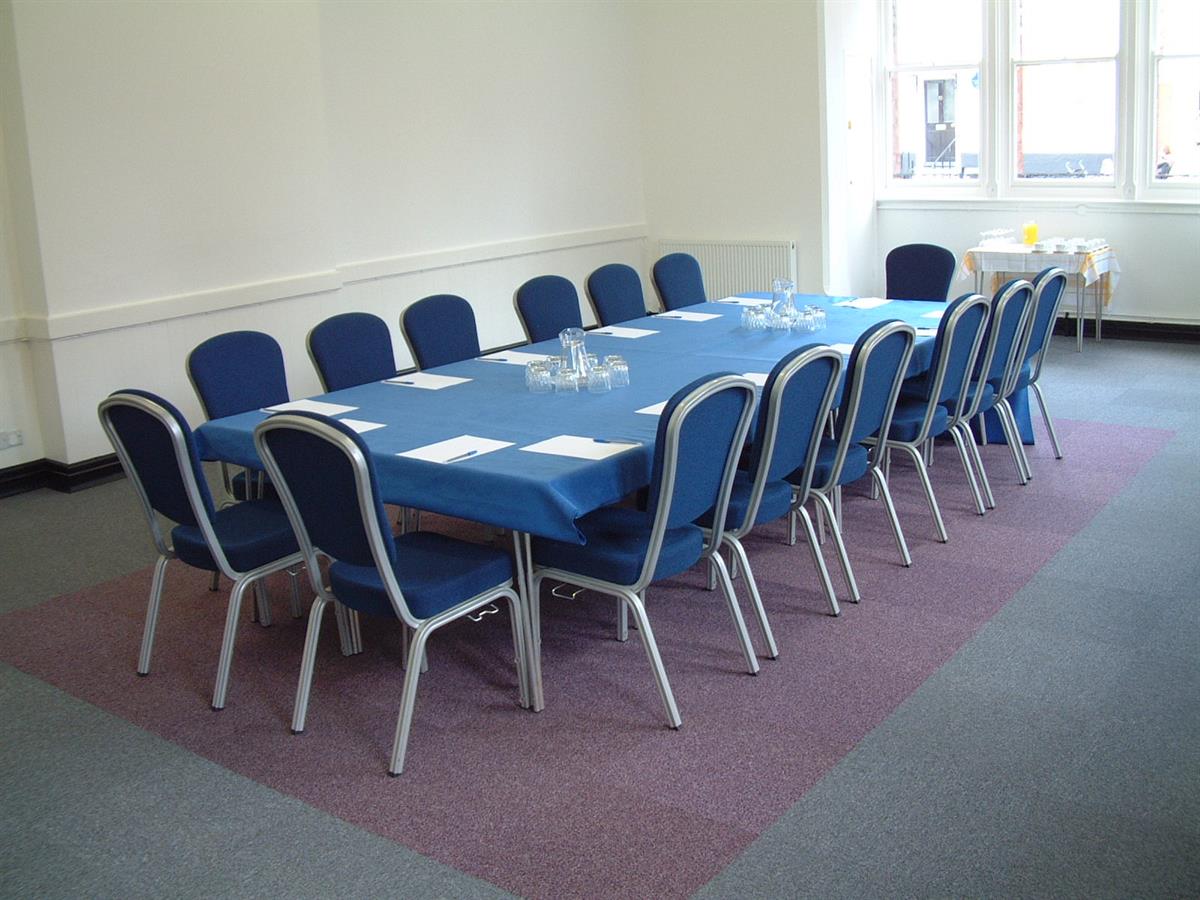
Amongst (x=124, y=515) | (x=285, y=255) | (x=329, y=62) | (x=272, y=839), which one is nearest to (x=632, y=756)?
(x=272, y=839)

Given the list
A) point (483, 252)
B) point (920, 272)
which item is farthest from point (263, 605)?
point (483, 252)

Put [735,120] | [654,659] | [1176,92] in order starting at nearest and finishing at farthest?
[654,659]
[1176,92]
[735,120]

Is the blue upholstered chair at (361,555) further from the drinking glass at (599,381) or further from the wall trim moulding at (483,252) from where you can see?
the wall trim moulding at (483,252)

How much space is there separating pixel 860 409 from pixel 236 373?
2276mm

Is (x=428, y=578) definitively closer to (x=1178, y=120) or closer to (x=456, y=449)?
(x=456, y=449)

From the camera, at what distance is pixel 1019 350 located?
544 centimetres

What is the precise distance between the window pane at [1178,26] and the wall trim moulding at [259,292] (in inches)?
162

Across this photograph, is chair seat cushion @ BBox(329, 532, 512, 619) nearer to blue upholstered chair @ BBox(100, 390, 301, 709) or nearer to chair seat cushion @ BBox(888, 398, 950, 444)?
blue upholstered chair @ BBox(100, 390, 301, 709)

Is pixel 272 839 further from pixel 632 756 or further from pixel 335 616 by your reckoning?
pixel 335 616

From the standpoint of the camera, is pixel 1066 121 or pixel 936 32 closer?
pixel 1066 121

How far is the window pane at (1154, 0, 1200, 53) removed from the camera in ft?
26.9

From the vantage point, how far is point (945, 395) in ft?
16.2

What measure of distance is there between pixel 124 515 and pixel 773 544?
9.90 ft

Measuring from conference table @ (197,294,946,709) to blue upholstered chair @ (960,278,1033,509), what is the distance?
10.6 inches
